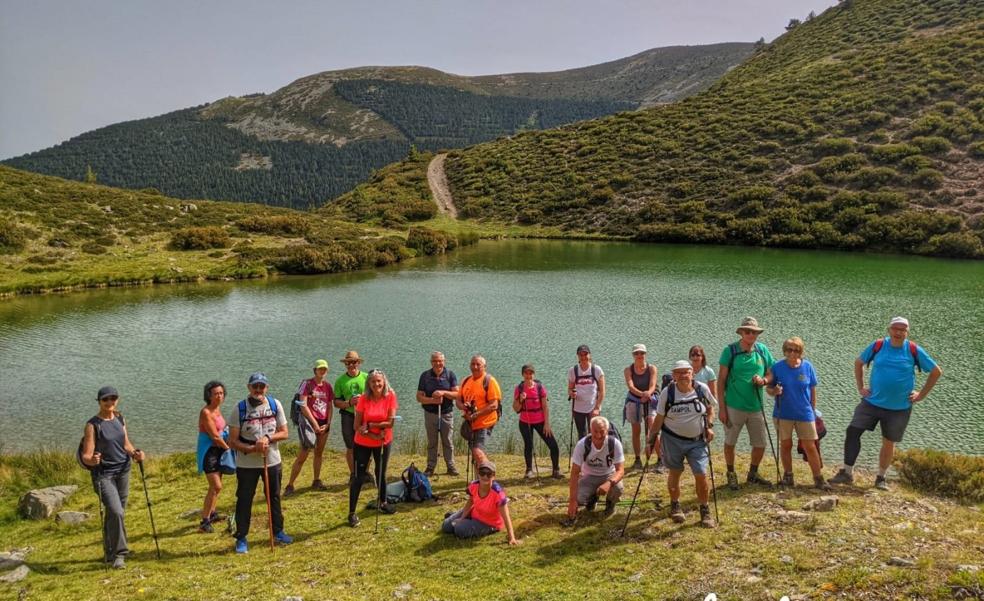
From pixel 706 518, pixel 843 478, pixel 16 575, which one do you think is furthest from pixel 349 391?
pixel 843 478

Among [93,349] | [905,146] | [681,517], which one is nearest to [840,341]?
[681,517]

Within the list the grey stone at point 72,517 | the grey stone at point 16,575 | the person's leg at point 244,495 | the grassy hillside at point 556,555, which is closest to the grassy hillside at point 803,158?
the grassy hillside at point 556,555

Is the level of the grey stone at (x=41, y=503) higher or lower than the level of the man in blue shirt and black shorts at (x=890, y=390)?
lower

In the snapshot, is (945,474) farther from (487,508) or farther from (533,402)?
(487,508)

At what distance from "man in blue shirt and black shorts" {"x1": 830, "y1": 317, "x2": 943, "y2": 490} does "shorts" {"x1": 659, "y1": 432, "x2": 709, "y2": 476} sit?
312 centimetres

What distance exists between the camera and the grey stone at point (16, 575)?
755cm

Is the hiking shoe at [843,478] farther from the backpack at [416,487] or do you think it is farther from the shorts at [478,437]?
the backpack at [416,487]

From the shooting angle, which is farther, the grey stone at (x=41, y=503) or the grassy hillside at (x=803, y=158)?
the grassy hillside at (x=803, y=158)

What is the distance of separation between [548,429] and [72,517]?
824 centimetres

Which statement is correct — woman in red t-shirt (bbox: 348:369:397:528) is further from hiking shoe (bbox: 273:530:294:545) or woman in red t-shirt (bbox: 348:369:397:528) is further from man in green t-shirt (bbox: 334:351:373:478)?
man in green t-shirt (bbox: 334:351:373:478)

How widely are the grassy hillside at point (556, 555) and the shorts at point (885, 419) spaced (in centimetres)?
98

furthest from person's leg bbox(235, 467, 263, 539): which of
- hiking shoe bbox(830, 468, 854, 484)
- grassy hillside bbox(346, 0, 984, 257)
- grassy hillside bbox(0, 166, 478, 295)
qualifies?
grassy hillside bbox(346, 0, 984, 257)

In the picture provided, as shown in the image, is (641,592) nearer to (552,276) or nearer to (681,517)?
(681,517)

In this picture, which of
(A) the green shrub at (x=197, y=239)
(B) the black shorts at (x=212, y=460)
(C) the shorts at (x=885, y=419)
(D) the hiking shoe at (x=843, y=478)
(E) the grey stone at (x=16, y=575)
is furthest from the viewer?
(A) the green shrub at (x=197, y=239)
